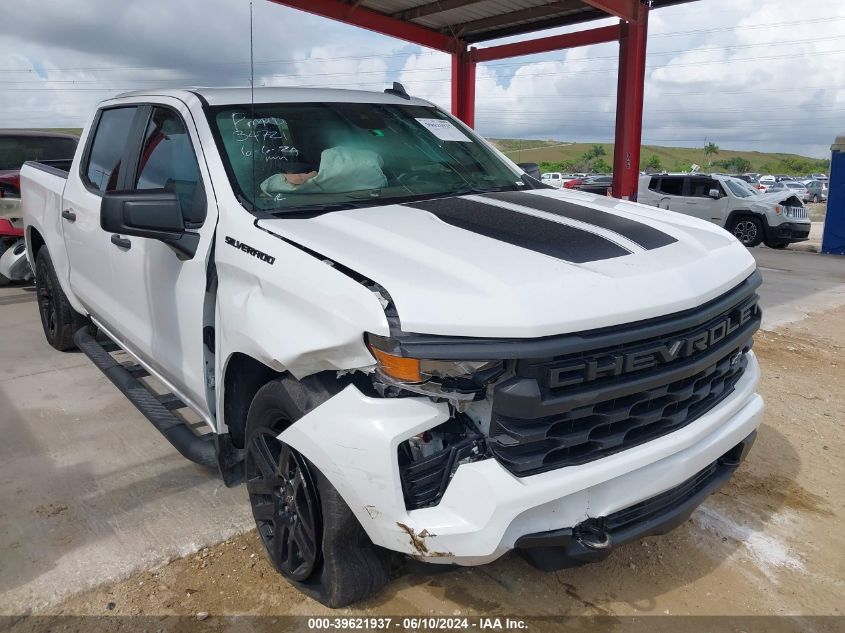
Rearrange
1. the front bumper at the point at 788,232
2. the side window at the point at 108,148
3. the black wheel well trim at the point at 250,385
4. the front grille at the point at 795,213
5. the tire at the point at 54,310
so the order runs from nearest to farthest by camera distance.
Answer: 1. the black wheel well trim at the point at 250,385
2. the side window at the point at 108,148
3. the tire at the point at 54,310
4. the front bumper at the point at 788,232
5. the front grille at the point at 795,213

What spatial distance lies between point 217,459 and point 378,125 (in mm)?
1787

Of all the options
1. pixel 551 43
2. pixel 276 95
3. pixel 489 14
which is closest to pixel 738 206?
pixel 551 43

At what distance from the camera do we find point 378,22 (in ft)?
38.9

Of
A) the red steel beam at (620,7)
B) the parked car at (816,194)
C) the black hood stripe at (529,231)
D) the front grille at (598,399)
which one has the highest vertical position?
the red steel beam at (620,7)

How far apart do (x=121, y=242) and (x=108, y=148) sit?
834 millimetres

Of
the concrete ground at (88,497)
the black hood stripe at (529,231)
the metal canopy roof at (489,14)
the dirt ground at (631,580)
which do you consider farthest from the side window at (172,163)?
the metal canopy roof at (489,14)

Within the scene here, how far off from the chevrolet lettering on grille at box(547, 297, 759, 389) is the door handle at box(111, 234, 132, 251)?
241 cm

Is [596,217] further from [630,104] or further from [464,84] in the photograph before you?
[464,84]

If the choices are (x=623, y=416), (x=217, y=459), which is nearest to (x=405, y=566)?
(x=217, y=459)

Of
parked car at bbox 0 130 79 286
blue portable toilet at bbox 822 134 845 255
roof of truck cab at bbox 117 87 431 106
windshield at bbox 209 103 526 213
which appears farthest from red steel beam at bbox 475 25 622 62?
windshield at bbox 209 103 526 213

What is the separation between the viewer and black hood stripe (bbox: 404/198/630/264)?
2307 millimetres

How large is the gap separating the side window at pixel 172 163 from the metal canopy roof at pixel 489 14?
8.75 metres

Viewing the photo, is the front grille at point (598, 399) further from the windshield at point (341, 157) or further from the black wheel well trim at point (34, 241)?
the black wheel well trim at point (34, 241)

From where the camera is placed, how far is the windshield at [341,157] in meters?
2.87
